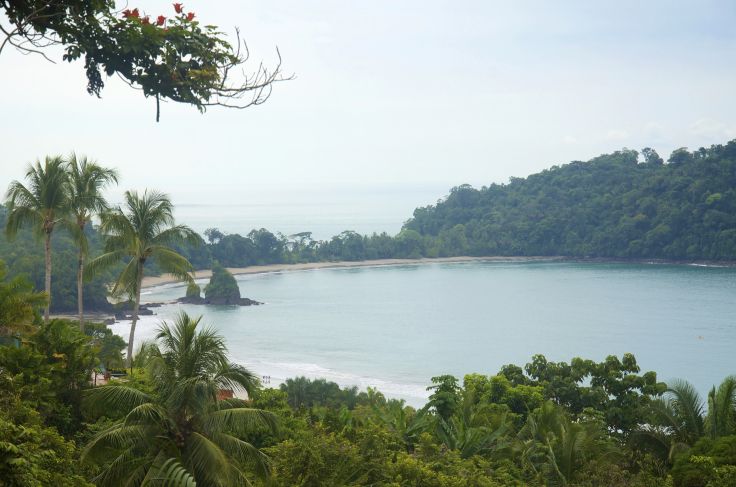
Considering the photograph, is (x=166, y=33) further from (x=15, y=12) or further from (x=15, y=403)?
(x=15, y=403)

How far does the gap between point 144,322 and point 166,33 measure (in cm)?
4665

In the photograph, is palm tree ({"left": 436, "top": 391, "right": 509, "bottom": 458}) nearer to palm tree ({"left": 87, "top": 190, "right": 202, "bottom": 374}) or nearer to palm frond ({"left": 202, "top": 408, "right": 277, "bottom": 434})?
palm frond ({"left": 202, "top": 408, "right": 277, "bottom": 434})

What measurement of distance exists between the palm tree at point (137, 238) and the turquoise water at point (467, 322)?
1836cm

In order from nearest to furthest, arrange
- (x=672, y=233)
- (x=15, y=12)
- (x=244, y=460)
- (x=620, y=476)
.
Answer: (x=15, y=12), (x=244, y=460), (x=620, y=476), (x=672, y=233)

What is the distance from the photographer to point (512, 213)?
333 ft

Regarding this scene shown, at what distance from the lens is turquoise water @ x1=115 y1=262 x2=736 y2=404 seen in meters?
40.7

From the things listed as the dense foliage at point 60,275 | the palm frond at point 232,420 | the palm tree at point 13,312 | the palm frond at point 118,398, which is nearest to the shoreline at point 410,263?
the dense foliage at point 60,275

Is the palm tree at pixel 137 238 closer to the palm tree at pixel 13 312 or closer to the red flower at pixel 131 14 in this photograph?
the palm tree at pixel 13 312

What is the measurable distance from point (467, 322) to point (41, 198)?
138 feet

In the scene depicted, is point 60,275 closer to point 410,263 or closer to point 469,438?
point 469,438

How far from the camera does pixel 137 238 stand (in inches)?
644

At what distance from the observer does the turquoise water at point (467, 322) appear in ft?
133

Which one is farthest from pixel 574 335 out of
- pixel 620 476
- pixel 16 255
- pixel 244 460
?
pixel 244 460

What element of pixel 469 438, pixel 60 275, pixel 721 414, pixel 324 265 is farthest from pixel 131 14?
pixel 324 265
